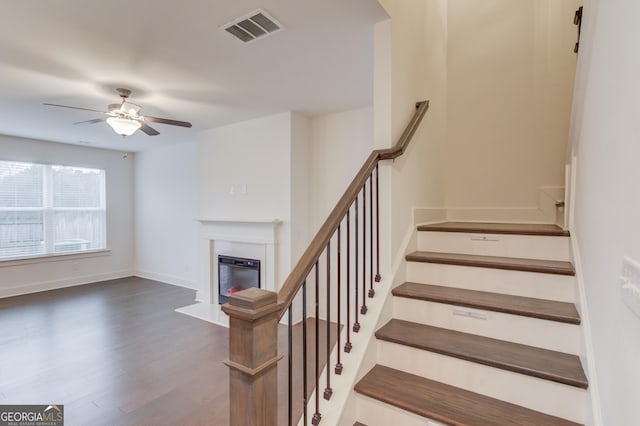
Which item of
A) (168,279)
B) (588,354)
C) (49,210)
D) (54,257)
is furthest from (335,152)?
(54,257)

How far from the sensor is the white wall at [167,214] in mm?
5797

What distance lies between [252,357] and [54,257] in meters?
6.59

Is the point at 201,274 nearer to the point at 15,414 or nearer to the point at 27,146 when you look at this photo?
the point at 15,414

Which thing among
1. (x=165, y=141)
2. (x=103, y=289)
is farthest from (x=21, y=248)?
(x=165, y=141)

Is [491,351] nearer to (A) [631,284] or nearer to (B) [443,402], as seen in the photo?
(B) [443,402]

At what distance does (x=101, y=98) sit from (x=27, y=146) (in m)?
3.24

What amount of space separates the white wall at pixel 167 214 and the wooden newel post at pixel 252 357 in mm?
4990

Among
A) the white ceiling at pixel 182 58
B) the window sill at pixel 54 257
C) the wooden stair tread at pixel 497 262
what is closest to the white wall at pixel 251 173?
the white ceiling at pixel 182 58

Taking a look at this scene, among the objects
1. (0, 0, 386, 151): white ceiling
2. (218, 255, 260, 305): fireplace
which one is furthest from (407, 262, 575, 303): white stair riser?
(218, 255, 260, 305): fireplace

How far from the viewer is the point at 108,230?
254 inches

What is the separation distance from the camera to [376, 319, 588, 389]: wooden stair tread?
1263 mm

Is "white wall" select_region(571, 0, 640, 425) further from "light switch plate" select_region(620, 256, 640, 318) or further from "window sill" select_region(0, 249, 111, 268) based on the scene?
"window sill" select_region(0, 249, 111, 268)

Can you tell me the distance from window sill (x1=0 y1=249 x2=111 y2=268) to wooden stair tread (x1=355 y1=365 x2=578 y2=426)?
6426 mm

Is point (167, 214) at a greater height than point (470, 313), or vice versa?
point (167, 214)
